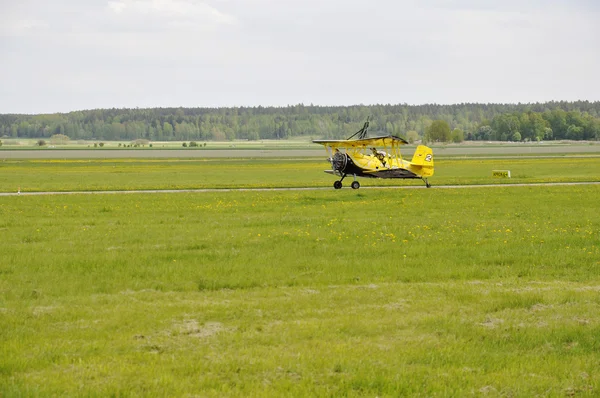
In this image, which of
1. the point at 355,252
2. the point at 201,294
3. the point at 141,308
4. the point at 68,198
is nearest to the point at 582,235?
the point at 355,252

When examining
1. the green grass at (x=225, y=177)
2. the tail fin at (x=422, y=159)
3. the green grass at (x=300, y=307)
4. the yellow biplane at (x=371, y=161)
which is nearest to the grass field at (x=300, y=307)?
the green grass at (x=300, y=307)

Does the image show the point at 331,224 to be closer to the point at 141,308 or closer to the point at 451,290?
the point at 451,290

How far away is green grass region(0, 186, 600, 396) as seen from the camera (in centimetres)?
883

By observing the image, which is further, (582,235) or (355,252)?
(582,235)

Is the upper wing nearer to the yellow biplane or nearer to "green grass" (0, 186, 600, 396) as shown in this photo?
the yellow biplane

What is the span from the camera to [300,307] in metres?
12.4

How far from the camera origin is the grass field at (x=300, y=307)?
8.83 metres

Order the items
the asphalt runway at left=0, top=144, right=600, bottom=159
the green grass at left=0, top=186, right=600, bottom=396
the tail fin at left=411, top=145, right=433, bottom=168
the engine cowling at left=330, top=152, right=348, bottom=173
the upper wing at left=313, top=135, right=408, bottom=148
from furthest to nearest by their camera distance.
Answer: the asphalt runway at left=0, top=144, right=600, bottom=159
the tail fin at left=411, top=145, right=433, bottom=168
the engine cowling at left=330, top=152, right=348, bottom=173
the upper wing at left=313, top=135, right=408, bottom=148
the green grass at left=0, top=186, right=600, bottom=396

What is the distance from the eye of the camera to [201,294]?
1355cm

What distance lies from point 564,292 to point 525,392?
18.4ft

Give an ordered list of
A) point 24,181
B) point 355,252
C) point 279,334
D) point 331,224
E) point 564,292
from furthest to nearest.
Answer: point 24,181 < point 331,224 < point 355,252 < point 564,292 < point 279,334

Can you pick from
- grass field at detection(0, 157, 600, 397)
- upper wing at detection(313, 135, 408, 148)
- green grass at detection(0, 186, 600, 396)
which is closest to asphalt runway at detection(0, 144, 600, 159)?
upper wing at detection(313, 135, 408, 148)

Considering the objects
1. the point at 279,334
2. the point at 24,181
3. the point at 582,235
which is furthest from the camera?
the point at 24,181

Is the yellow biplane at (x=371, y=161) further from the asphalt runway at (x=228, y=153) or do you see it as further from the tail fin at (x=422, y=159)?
the asphalt runway at (x=228, y=153)
